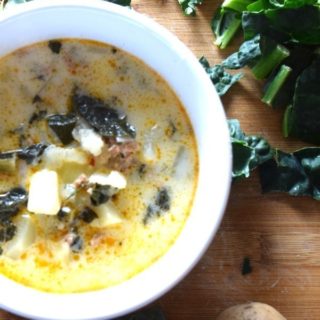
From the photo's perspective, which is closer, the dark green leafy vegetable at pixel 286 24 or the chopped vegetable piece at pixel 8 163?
the chopped vegetable piece at pixel 8 163

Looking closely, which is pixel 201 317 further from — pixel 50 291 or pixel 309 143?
pixel 309 143

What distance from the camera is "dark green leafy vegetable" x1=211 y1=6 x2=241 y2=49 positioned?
2.04m

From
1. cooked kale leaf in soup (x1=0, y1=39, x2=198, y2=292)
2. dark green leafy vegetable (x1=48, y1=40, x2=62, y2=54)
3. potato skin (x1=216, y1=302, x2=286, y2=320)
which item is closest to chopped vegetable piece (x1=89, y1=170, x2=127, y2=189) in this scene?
cooked kale leaf in soup (x1=0, y1=39, x2=198, y2=292)

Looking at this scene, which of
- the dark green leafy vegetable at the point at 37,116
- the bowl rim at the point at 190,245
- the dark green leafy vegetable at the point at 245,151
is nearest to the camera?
the bowl rim at the point at 190,245

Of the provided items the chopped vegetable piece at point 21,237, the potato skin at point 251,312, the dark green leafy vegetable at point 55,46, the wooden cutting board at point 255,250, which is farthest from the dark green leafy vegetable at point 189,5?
the potato skin at point 251,312

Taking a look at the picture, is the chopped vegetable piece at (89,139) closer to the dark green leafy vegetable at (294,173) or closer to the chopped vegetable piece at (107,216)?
the chopped vegetable piece at (107,216)

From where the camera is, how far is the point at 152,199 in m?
1.87

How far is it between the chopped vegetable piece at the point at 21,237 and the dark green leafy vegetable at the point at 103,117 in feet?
0.96

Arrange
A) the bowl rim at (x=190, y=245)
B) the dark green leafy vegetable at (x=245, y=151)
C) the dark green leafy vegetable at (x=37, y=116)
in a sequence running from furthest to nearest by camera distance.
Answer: the dark green leafy vegetable at (x=245, y=151) → the dark green leafy vegetable at (x=37, y=116) → the bowl rim at (x=190, y=245)

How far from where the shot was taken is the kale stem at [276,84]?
6.57 feet

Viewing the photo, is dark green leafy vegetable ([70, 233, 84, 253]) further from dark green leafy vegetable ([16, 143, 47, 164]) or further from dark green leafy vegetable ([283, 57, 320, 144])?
dark green leafy vegetable ([283, 57, 320, 144])

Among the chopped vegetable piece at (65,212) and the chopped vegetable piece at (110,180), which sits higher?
the chopped vegetable piece at (110,180)

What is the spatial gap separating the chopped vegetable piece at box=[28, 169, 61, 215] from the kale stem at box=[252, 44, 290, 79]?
64 centimetres

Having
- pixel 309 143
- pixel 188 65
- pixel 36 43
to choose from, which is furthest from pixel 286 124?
pixel 36 43
